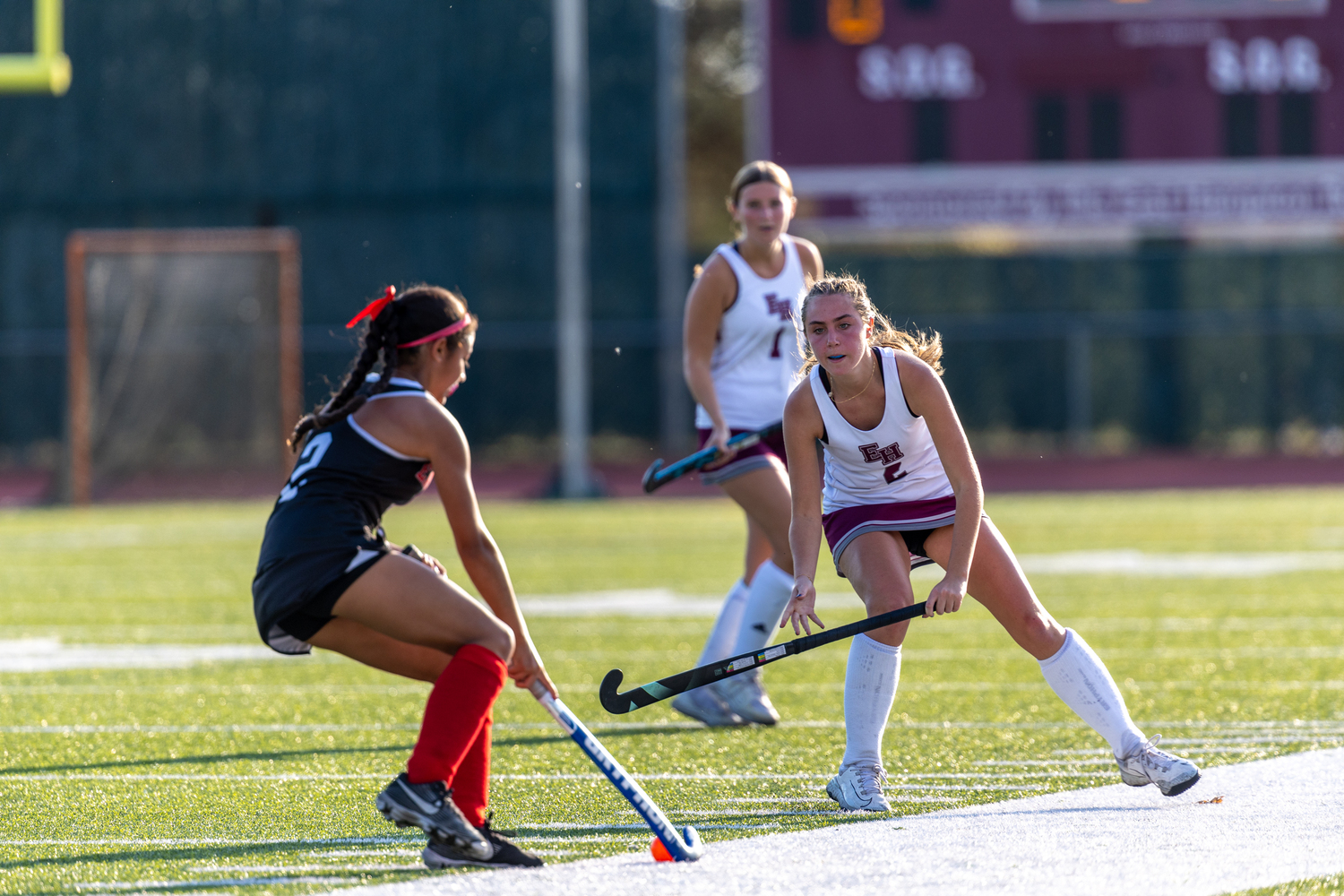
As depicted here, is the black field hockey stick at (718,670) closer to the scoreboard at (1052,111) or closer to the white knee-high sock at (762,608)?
the white knee-high sock at (762,608)

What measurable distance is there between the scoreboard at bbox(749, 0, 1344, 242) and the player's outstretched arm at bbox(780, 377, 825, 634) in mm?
15535

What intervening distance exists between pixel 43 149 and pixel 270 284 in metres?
8.18

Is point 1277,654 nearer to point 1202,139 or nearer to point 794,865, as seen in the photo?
point 794,865

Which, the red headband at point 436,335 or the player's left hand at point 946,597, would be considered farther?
the player's left hand at point 946,597

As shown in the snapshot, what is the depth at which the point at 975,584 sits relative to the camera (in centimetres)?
493

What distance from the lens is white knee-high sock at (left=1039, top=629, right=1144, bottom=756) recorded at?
16.0 ft

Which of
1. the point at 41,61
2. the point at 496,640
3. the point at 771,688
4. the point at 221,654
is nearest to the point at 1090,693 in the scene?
the point at 496,640

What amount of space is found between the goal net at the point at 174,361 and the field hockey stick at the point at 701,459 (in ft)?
44.9

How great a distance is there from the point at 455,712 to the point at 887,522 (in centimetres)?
144

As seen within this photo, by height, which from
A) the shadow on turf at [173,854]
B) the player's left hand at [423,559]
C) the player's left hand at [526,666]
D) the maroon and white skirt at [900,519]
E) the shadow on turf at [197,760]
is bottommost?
the shadow on turf at [197,760]

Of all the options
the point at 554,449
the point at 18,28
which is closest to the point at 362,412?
the point at 18,28

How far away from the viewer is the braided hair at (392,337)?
4371mm

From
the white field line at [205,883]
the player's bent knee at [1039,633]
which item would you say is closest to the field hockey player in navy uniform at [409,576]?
the white field line at [205,883]

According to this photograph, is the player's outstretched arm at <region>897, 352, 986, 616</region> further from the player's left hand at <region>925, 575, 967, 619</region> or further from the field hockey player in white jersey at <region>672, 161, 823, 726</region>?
the field hockey player in white jersey at <region>672, 161, 823, 726</region>
